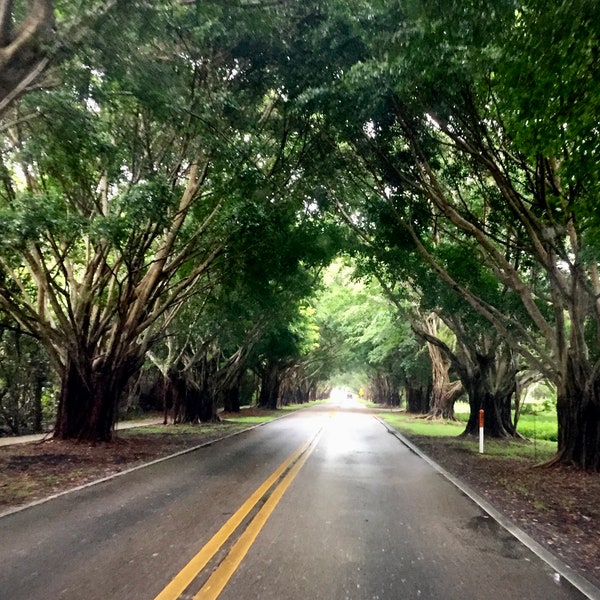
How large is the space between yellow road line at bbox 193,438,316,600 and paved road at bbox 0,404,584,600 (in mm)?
15

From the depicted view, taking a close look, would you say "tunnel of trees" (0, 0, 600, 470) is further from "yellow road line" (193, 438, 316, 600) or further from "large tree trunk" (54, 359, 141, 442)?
"yellow road line" (193, 438, 316, 600)

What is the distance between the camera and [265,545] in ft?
17.6

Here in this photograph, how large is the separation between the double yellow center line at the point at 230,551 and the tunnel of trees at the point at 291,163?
567 centimetres

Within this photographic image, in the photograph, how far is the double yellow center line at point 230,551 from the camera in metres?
4.14

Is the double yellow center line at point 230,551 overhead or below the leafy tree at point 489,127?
below

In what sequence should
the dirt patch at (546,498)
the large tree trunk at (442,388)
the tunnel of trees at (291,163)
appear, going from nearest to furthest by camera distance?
the dirt patch at (546,498) < the tunnel of trees at (291,163) < the large tree trunk at (442,388)

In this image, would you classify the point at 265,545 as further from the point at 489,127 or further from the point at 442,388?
the point at 442,388

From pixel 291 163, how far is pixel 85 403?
8.45 metres

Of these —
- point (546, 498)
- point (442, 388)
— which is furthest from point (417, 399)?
point (546, 498)

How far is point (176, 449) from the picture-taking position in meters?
14.1

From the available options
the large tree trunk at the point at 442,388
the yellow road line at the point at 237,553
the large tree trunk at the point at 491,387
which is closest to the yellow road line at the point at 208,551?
the yellow road line at the point at 237,553

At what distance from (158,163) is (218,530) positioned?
9439 mm

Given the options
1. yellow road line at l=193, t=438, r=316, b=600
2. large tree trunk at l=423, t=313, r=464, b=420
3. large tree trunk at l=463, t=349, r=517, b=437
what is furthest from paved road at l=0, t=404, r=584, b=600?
large tree trunk at l=423, t=313, r=464, b=420

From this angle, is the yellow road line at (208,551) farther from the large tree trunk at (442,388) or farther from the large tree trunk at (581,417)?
the large tree trunk at (442,388)
